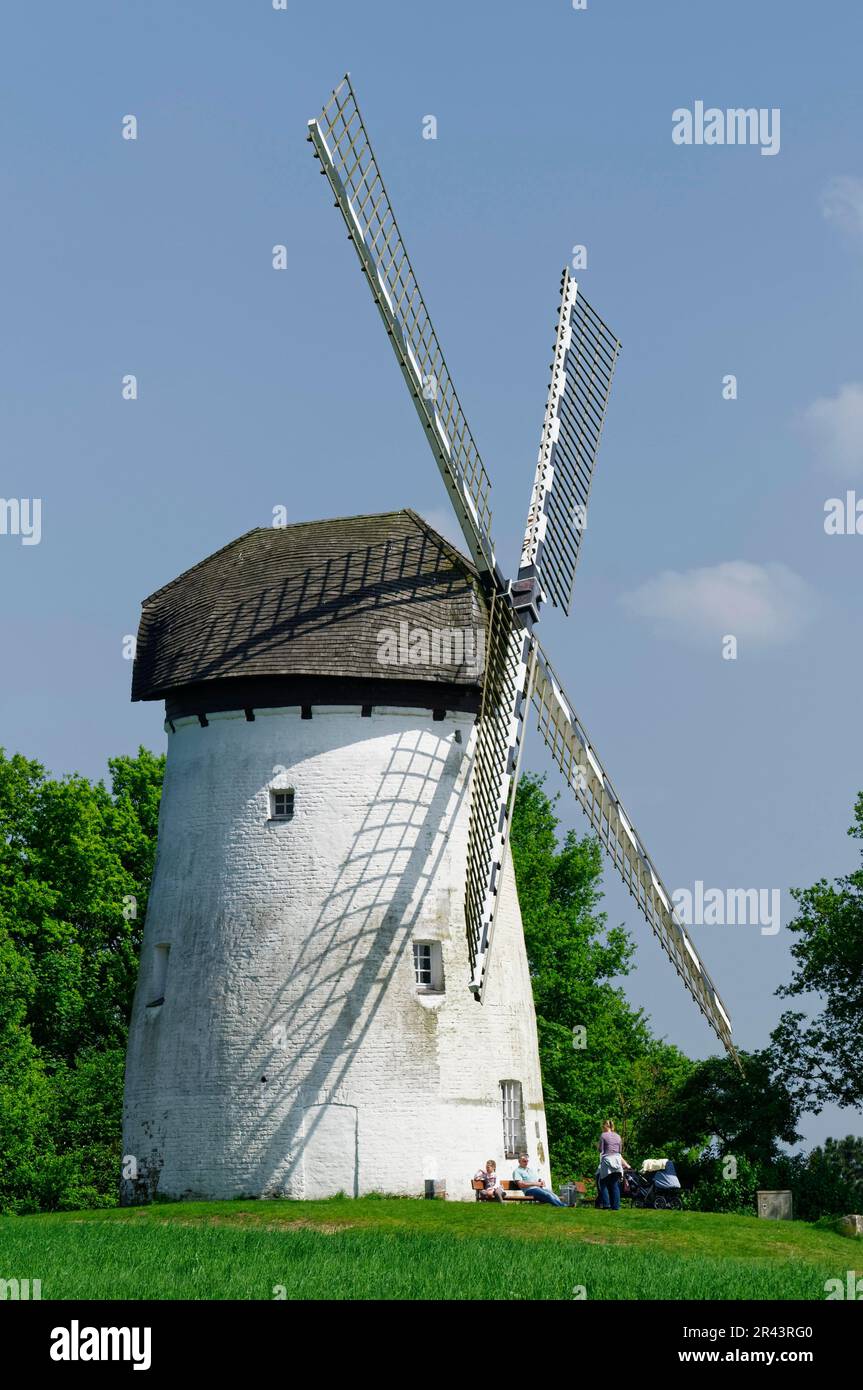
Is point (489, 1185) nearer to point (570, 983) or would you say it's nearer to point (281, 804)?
point (281, 804)

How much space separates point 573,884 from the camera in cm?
4944

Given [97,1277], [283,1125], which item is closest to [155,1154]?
[283,1125]

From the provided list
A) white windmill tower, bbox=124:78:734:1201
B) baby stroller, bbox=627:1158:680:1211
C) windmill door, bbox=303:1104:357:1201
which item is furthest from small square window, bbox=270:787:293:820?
baby stroller, bbox=627:1158:680:1211

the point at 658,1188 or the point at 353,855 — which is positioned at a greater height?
the point at 353,855

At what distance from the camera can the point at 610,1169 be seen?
28844 mm

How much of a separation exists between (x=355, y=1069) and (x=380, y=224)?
13.7m

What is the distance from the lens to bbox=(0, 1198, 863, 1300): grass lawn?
57.8ft

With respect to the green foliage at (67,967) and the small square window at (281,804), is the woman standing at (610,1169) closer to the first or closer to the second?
the small square window at (281,804)

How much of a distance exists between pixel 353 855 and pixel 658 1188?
734 cm

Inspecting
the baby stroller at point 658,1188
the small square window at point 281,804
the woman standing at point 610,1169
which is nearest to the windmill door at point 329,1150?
the woman standing at point 610,1169

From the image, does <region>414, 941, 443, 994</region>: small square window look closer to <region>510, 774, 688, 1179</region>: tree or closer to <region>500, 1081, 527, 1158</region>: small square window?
<region>500, 1081, 527, 1158</region>: small square window

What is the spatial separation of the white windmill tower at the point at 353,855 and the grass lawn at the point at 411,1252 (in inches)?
65.8

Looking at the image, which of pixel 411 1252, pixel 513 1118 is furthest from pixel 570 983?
pixel 411 1252
